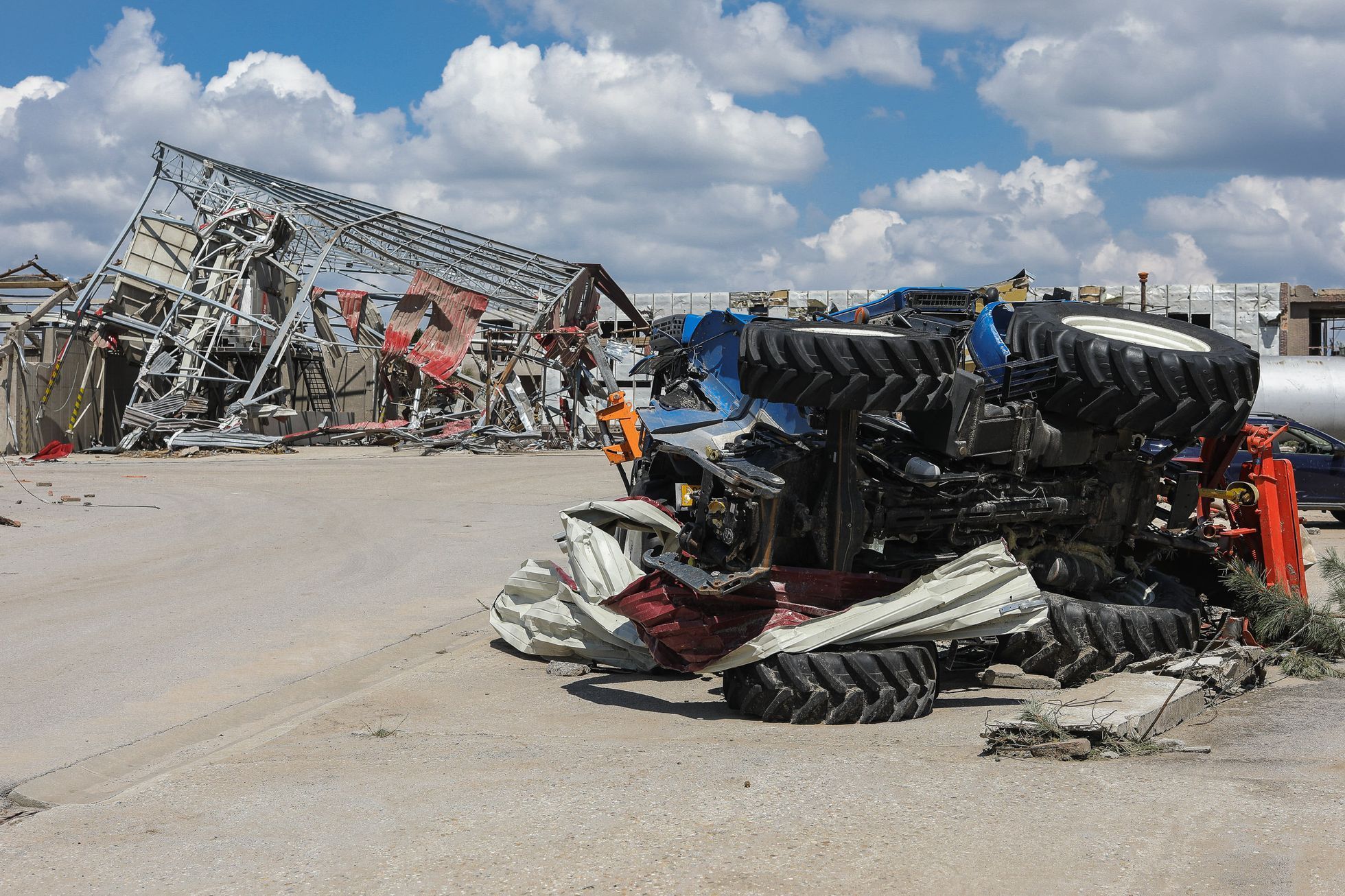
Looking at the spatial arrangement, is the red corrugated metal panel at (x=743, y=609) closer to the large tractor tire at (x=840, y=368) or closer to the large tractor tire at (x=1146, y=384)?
the large tractor tire at (x=840, y=368)

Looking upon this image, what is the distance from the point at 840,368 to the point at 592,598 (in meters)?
2.50

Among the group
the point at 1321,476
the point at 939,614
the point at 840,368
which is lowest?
the point at 1321,476

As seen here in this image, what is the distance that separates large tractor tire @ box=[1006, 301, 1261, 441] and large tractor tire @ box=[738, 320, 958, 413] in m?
1.21

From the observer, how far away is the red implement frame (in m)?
8.51

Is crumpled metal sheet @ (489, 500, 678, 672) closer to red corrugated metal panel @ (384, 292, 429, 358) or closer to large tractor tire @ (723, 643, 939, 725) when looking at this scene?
large tractor tire @ (723, 643, 939, 725)

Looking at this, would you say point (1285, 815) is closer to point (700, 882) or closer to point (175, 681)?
point (700, 882)

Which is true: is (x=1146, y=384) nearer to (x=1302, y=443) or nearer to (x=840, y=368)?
(x=840, y=368)

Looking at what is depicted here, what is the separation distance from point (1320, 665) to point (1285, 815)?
3.66 metres

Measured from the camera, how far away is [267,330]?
40031 mm

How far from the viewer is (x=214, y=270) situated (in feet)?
132

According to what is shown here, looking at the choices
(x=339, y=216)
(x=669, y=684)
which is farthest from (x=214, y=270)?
(x=669, y=684)

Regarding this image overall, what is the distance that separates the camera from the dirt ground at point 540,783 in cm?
419

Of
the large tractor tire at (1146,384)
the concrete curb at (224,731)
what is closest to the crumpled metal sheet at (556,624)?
Answer: the concrete curb at (224,731)

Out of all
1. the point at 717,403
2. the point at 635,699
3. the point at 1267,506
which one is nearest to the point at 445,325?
the point at 717,403
